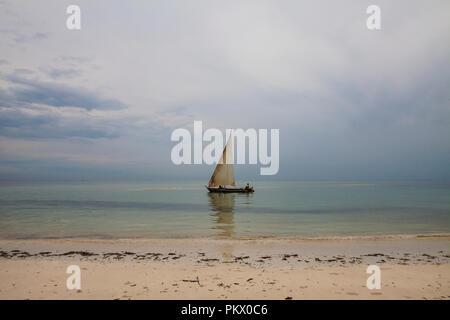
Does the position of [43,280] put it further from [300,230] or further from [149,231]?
[300,230]

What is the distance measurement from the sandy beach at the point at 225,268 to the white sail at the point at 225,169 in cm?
4618

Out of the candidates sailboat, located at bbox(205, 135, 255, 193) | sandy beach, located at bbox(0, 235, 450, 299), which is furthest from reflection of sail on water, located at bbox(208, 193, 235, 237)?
sandy beach, located at bbox(0, 235, 450, 299)

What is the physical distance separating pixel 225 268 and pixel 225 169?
180 ft

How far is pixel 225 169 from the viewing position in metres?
65.2

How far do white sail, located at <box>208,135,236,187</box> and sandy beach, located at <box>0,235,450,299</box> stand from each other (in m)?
46.2

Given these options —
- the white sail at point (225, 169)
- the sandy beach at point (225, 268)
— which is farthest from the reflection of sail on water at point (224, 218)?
the sandy beach at point (225, 268)

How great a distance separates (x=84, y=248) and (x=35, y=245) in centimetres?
313

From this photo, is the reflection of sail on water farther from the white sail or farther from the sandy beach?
the sandy beach

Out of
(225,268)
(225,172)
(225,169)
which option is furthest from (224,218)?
(225,172)

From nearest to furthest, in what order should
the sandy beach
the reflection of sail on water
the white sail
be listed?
the sandy beach → the reflection of sail on water → the white sail

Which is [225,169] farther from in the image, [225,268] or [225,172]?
[225,268]

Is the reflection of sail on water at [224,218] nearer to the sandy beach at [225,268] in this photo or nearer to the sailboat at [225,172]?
the sailboat at [225,172]

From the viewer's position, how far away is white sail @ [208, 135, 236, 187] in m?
62.5
